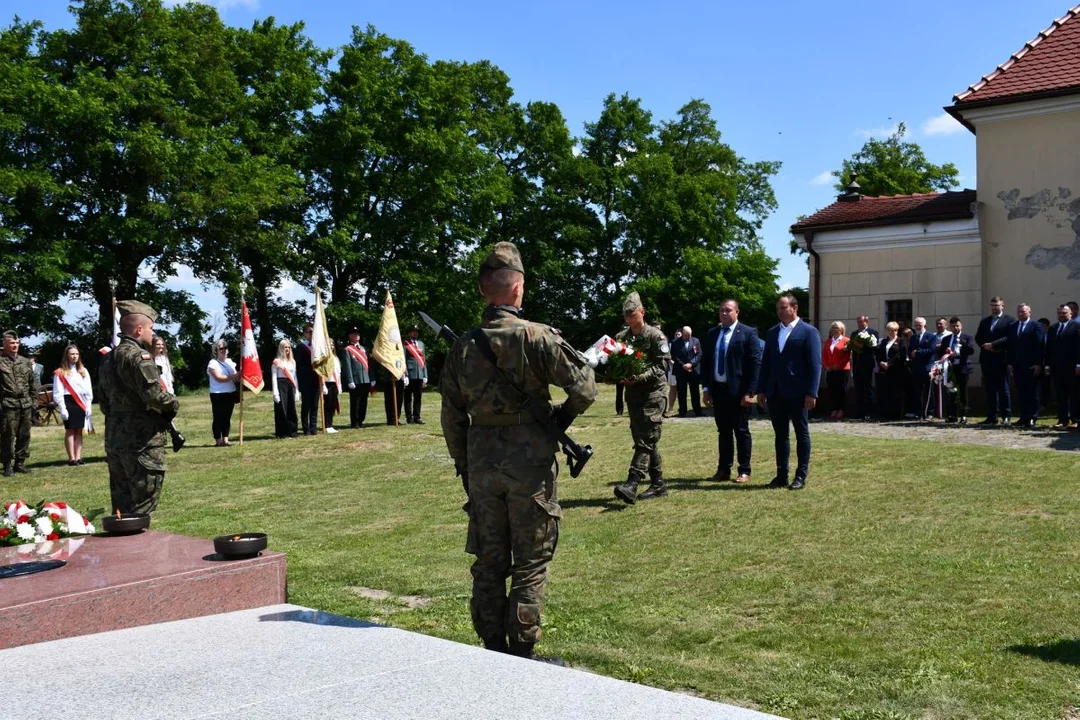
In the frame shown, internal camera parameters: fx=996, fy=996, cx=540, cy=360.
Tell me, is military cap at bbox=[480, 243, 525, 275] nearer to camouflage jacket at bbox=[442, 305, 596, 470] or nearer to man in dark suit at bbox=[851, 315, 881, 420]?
camouflage jacket at bbox=[442, 305, 596, 470]

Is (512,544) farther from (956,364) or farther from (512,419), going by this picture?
(956,364)

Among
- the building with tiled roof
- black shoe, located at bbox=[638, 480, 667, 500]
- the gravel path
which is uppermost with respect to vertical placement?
the building with tiled roof

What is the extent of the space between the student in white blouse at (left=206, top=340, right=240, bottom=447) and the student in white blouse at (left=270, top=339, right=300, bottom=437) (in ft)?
3.88

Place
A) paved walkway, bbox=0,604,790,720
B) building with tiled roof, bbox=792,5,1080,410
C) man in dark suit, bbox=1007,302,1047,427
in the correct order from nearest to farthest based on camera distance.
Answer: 1. paved walkway, bbox=0,604,790,720
2. man in dark suit, bbox=1007,302,1047,427
3. building with tiled roof, bbox=792,5,1080,410

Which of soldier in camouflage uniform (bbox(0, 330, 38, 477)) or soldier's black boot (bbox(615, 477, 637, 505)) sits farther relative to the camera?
soldier in camouflage uniform (bbox(0, 330, 38, 477))

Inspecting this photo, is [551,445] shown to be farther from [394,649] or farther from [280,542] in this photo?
[280,542]

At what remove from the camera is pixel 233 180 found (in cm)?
3759

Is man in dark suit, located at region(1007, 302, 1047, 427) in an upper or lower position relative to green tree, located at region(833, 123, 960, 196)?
lower

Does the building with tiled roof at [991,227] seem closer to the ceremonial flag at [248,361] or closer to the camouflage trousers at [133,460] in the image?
the ceremonial flag at [248,361]

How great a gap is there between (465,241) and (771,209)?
80.7 ft

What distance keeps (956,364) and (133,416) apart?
15.5 m

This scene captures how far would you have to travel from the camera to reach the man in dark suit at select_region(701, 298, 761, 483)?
11508 millimetres

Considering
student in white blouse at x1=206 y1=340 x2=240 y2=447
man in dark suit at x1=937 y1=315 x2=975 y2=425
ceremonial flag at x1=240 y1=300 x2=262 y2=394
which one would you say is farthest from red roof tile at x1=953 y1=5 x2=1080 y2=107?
student in white blouse at x1=206 y1=340 x2=240 y2=447

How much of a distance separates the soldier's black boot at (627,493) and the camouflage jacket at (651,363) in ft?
3.05
